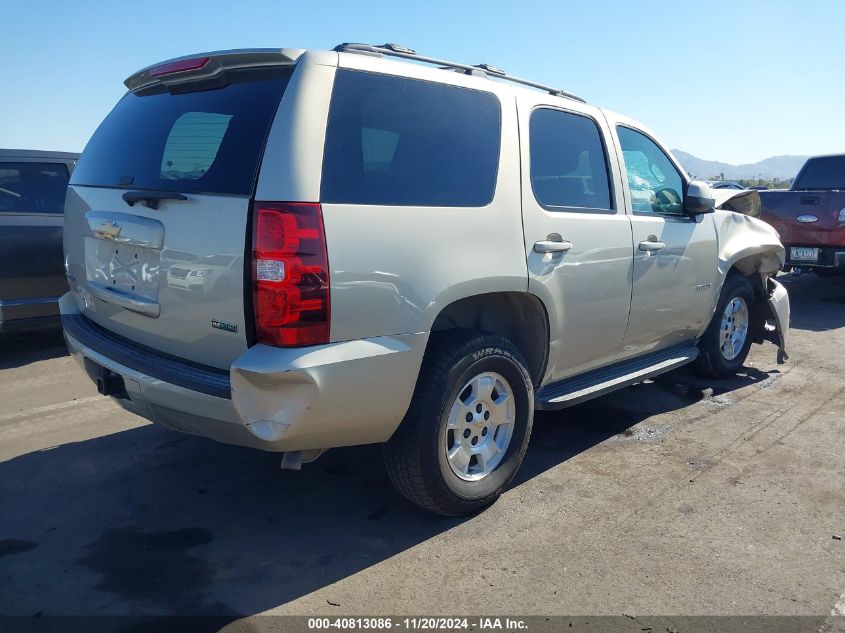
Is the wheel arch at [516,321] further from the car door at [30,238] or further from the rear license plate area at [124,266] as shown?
the car door at [30,238]

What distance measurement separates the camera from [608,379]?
4242 mm

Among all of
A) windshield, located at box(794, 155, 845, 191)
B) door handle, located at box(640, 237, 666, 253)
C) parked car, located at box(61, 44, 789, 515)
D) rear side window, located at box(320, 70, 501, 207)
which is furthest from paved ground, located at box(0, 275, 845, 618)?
windshield, located at box(794, 155, 845, 191)

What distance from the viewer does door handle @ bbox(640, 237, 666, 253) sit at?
4246 millimetres

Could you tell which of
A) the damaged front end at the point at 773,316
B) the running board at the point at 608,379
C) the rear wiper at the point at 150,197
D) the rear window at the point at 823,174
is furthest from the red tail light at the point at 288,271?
the rear window at the point at 823,174

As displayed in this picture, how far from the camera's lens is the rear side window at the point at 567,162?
12.2 ft

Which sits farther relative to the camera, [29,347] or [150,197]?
[29,347]

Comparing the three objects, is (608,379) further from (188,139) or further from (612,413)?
(188,139)

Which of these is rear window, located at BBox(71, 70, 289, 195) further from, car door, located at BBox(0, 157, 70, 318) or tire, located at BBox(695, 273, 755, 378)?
tire, located at BBox(695, 273, 755, 378)

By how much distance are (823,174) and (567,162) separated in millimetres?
9210

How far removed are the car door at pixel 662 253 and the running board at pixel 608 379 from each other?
8 cm

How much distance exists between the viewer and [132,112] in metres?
3.60

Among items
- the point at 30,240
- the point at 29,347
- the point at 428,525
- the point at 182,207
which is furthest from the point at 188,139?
the point at 29,347

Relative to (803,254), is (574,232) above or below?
above

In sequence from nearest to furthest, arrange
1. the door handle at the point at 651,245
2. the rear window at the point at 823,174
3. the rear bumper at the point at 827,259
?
1. the door handle at the point at 651,245
2. the rear bumper at the point at 827,259
3. the rear window at the point at 823,174
